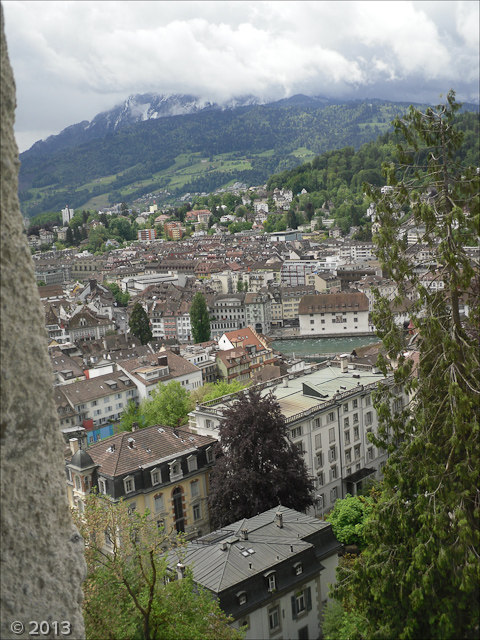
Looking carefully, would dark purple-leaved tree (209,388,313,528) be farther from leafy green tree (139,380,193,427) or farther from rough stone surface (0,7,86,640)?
rough stone surface (0,7,86,640)

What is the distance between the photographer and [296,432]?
20.7 meters

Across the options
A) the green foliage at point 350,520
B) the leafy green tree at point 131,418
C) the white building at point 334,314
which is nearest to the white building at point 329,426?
the green foliage at point 350,520

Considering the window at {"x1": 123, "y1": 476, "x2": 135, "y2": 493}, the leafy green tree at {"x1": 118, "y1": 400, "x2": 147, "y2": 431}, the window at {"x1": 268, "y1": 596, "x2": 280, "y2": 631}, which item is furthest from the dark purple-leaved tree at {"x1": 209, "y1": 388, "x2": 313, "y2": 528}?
the leafy green tree at {"x1": 118, "y1": 400, "x2": 147, "y2": 431}

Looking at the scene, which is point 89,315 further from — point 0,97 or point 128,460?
point 0,97

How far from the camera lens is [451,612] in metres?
7.43

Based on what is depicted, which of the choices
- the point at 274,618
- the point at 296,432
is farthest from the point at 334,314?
the point at 274,618

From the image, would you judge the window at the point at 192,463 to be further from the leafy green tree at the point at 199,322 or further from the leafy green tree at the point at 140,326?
the leafy green tree at the point at 140,326

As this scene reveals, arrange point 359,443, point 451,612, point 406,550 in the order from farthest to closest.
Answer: point 359,443, point 406,550, point 451,612

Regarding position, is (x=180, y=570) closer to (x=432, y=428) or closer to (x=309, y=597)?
(x=309, y=597)

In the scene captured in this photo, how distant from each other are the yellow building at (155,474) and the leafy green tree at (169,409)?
10108 mm

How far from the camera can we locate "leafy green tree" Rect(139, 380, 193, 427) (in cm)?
3016

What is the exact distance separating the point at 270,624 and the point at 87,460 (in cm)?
726

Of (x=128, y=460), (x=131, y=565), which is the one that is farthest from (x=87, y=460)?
(x=131, y=565)

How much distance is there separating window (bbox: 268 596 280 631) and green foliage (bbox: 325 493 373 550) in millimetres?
4541
